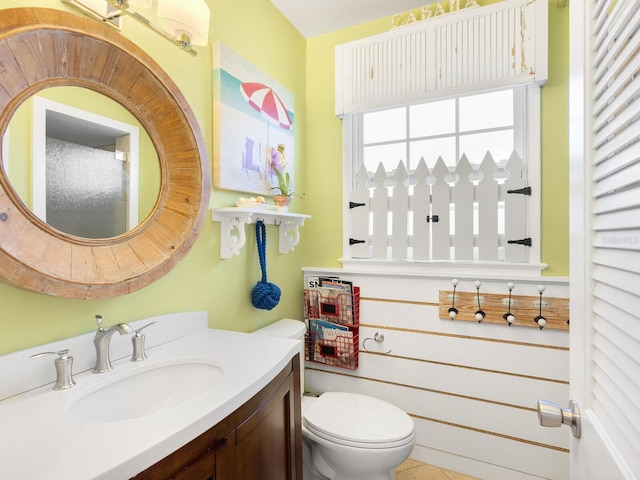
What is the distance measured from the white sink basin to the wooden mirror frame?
0.84 ft

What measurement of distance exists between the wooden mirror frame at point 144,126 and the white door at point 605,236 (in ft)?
3.76

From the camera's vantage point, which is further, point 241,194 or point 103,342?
point 241,194

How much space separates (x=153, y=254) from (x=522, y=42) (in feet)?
6.28

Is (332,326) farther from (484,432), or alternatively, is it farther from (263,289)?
(484,432)

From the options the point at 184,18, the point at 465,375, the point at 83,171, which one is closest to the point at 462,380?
the point at 465,375

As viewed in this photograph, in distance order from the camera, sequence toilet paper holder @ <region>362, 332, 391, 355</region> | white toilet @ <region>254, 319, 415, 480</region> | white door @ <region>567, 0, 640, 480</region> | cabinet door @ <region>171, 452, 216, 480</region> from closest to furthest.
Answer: white door @ <region>567, 0, 640, 480</region> < cabinet door @ <region>171, 452, 216, 480</region> < white toilet @ <region>254, 319, 415, 480</region> < toilet paper holder @ <region>362, 332, 391, 355</region>

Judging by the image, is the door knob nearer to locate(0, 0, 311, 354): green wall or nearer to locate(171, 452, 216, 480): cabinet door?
locate(171, 452, 216, 480): cabinet door

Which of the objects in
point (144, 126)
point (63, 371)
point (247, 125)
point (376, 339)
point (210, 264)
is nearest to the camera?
point (63, 371)

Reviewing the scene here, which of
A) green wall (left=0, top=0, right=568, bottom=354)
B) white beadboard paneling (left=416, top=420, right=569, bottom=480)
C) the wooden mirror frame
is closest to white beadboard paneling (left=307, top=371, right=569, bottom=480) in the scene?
white beadboard paneling (left=416, top=420, right=569, bottom=480)

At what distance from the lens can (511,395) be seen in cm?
164

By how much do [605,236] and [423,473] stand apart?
5.63 ft

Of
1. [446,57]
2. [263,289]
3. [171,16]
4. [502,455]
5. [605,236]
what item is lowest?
[502,455]

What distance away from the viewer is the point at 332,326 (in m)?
1.99

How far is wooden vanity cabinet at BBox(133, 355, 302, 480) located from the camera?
67cm
